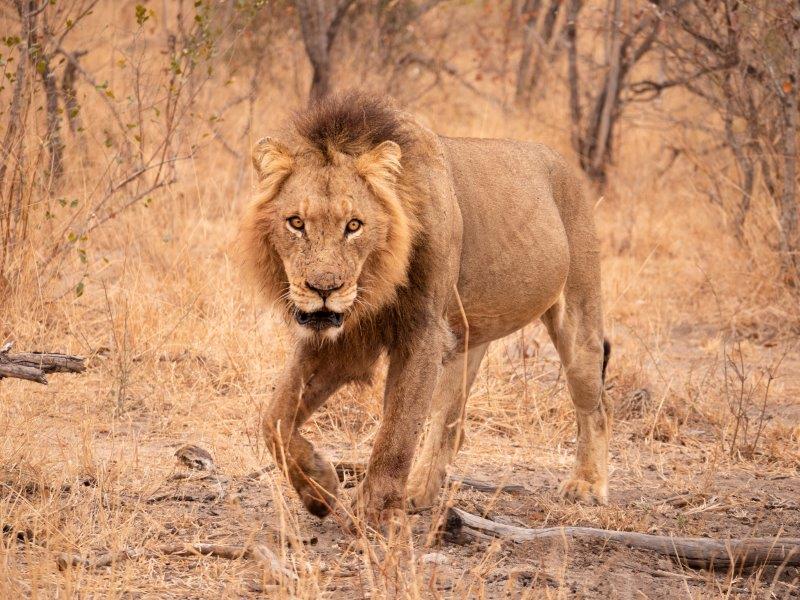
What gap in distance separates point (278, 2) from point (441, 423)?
6.76 meters

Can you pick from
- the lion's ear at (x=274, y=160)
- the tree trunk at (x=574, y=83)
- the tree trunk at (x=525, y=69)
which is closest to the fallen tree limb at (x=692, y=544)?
the lion's ear at (x=274, y=160)

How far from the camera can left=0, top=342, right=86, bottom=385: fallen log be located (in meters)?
3.39

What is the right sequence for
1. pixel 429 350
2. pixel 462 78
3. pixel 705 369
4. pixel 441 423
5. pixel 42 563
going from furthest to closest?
pixel 462 78
pixel 705 369
pixel 441 423
pixel 429 350
pixel 42 563

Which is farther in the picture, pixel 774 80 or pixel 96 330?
pixel 774 80

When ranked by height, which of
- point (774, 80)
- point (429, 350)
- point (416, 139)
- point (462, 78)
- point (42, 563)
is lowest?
point (42, 563)

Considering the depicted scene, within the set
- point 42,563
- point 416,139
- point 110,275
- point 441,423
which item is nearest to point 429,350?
point 416,139

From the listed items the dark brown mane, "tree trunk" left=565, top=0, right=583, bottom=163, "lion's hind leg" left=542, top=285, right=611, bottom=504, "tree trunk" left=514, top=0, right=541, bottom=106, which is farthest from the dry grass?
"tree trunk" left=514, top=0, right=541, bottom=106

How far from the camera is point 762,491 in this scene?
4848mm

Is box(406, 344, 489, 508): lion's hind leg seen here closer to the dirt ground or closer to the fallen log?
the dirt ground

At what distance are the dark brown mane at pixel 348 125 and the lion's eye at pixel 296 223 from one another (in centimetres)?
25

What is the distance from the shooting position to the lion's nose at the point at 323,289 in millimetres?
3414

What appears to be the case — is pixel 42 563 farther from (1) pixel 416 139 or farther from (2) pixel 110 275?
(2) pixel 110 275

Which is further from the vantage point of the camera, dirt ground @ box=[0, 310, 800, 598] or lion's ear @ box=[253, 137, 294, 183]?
lion's ear @ box=[253, 137, 294, 183]

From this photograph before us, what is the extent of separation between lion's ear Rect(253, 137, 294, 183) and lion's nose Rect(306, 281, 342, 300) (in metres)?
0.43
